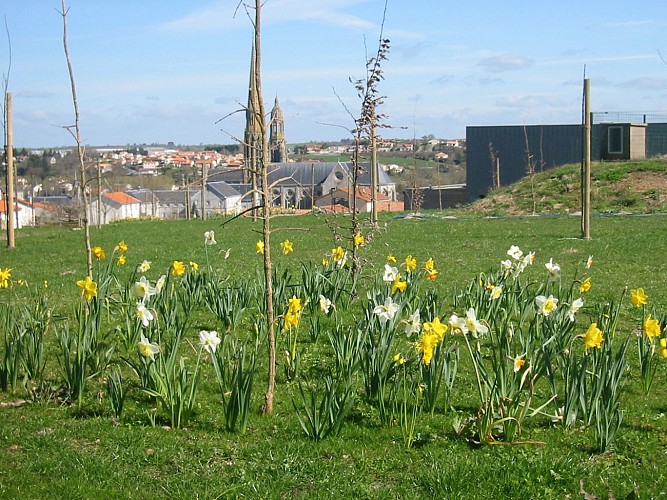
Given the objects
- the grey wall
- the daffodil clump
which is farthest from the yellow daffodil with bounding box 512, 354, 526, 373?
the grey wall

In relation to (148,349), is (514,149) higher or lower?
higher

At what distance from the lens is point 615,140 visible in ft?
114

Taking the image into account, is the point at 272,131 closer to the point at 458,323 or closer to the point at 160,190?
the point at 458,323

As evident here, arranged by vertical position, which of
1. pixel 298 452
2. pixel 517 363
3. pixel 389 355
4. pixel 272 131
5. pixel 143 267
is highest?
pixel 272 131

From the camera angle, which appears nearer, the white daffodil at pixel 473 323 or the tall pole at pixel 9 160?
the white daffodil at pixel 473 323

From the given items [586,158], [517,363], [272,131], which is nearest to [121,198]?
[586,158]

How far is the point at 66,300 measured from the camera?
32.6ft

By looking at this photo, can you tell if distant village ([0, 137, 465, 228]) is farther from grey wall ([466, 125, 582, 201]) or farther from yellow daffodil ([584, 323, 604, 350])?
yellow daffodil ([584, 323, 604, 350])

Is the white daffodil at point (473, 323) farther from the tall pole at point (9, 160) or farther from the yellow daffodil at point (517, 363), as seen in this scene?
the tall pole at point (9, 160)

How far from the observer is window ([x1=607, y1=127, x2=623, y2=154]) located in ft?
113

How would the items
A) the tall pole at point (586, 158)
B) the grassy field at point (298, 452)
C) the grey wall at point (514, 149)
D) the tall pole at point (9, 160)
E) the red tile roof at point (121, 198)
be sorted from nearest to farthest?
1. the grassy field at point (298, 452)
2. the tall pole at point (586, 158)
3. the tall pole at point (9, 160)
4. the grey wall at point (514, 149)
5. the red tile roof at point (121, 198)

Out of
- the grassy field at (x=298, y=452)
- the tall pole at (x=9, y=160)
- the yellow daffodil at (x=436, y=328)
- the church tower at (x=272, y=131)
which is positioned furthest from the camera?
the tall pole at (x=9, y=160)

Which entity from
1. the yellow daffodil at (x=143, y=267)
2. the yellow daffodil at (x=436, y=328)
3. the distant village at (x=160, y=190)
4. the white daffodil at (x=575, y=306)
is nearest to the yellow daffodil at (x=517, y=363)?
the yellow daffodil at (x=436, y=328)

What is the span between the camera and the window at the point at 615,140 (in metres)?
34.4
